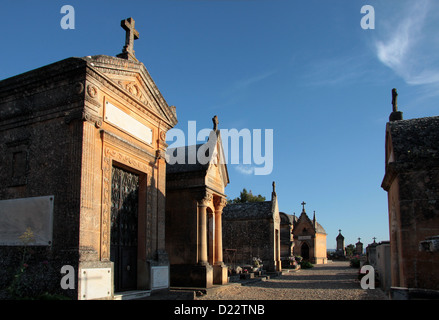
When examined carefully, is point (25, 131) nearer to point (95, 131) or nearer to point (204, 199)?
point (95, 131)

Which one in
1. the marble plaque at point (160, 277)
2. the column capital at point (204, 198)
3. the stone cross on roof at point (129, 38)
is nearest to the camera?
the marble plaque at point (160, 277)

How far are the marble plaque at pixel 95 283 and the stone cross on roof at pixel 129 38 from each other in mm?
6847

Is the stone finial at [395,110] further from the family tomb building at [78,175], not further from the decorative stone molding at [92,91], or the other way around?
the decorative stone molding at [92,91]

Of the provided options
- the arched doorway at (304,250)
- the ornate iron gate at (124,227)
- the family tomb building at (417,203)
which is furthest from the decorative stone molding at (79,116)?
the arched doorway at (304,250)

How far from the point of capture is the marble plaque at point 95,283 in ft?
29.2

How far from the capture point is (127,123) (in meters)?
11.9

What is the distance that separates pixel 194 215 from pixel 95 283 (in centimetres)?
732

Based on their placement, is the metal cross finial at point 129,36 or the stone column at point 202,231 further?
the stone column at point 202,231

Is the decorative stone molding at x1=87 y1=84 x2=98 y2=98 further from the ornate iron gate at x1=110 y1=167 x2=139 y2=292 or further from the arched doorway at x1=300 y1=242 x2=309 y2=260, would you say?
the arched doorway at x1=300 y1=242 x2=309 y2=260

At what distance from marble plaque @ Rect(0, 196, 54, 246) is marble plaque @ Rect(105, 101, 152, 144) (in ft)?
9.36

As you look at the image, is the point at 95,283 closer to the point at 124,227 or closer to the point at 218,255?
the point at 124,227

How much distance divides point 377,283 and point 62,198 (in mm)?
14328

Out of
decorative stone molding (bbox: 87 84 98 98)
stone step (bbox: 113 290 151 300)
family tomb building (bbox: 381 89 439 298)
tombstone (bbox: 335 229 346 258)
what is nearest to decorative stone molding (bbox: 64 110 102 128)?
decorative stone molding (bbox: 87 84 98 98)
